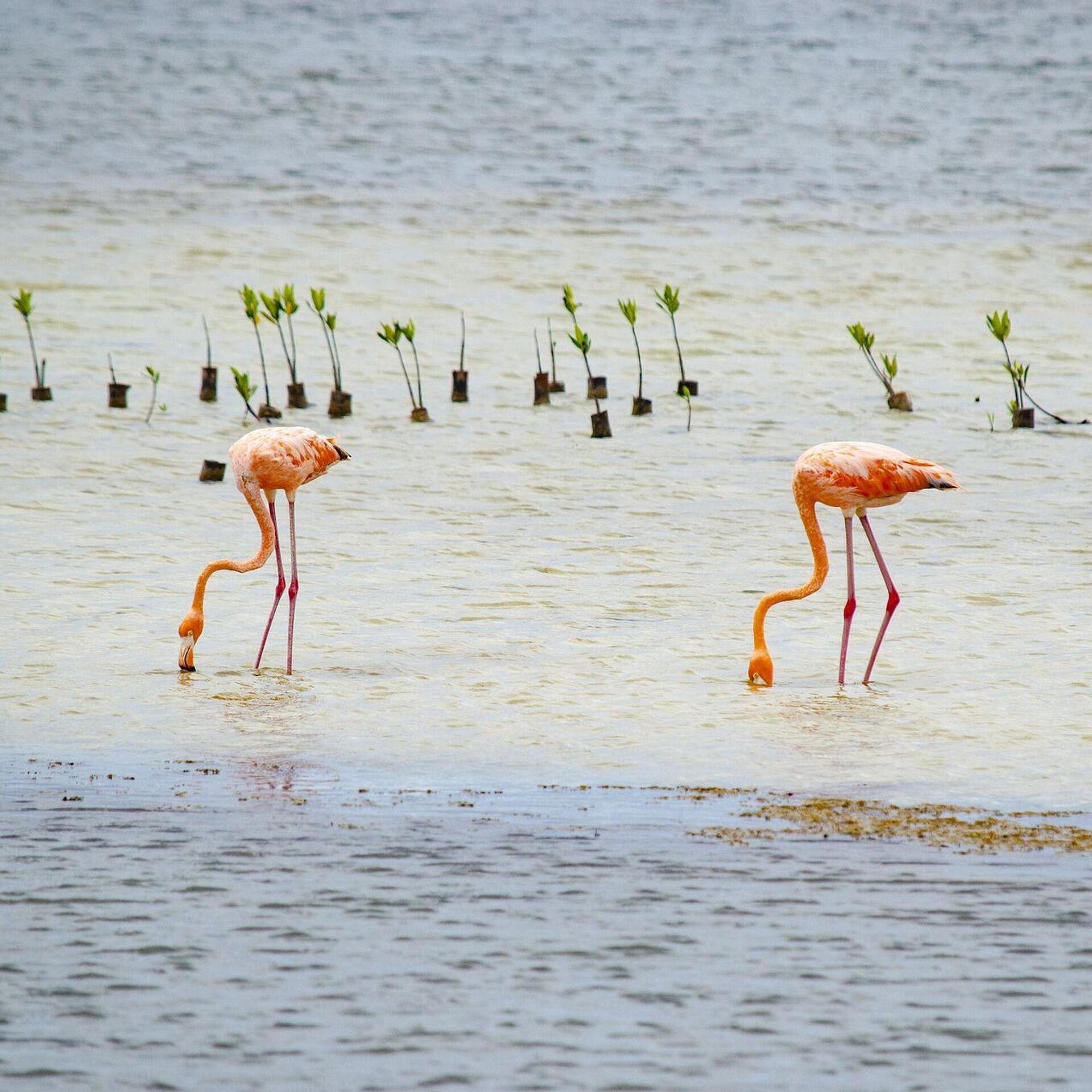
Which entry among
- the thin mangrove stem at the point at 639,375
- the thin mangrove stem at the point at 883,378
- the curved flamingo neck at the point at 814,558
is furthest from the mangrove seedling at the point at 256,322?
the curved flamingo neck at the point at 814,558

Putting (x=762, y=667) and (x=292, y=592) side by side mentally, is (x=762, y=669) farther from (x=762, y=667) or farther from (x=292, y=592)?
(x=292, y=592)

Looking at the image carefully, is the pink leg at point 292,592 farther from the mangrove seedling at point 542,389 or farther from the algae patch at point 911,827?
the mangrove seedling at point 542,389

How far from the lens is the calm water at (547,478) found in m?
7.11

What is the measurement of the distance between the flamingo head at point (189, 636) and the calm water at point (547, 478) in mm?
122

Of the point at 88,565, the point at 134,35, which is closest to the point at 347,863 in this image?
the point at 88,565

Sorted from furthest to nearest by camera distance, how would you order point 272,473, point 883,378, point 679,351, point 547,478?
point 679,351 < point 883,378 < point 547,478 < point 272,473

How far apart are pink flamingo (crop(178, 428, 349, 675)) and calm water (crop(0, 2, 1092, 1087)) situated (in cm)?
33

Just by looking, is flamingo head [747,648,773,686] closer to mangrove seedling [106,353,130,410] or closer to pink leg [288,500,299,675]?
pink leg [288,500,299,675]

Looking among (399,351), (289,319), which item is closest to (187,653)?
(399,351)

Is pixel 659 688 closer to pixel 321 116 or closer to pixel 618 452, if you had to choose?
pixel 618 452

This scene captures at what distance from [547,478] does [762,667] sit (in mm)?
4934

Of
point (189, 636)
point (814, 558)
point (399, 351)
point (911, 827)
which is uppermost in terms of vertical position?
point (399, 351)

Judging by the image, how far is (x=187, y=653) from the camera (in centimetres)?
837

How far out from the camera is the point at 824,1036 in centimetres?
458
